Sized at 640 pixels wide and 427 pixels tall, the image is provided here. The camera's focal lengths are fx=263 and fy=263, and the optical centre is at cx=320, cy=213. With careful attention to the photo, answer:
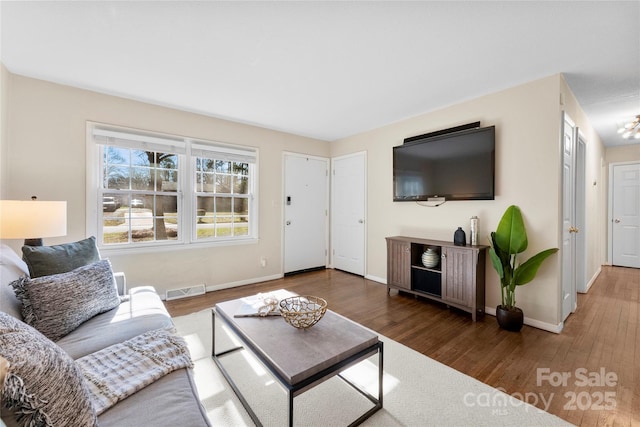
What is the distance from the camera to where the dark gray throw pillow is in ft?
5.54

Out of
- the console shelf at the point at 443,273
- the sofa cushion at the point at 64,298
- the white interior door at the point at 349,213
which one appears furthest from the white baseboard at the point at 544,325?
the sofa cushion at the point at 64,298

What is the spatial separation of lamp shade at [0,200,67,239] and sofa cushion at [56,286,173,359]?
794 mm

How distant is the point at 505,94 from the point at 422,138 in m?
0.95

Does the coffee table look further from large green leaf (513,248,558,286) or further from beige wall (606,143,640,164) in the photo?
beige wall (606,143,640,164)

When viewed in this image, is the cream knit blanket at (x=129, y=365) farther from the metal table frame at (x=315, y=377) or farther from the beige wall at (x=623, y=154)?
the beige wall at (x=623, y=154)

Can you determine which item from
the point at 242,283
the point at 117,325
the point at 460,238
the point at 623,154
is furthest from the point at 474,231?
the point at 623,154

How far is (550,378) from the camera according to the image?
5.88ft

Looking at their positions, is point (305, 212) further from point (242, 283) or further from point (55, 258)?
point (55, 258)

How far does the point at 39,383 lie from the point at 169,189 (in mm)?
2961

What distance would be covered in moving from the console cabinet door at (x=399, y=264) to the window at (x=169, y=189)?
2.05 m

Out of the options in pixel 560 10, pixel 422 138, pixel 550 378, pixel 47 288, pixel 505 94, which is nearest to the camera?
pixel 47 288

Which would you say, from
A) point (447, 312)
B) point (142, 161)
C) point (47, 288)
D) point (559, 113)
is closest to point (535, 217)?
point (559, 113)

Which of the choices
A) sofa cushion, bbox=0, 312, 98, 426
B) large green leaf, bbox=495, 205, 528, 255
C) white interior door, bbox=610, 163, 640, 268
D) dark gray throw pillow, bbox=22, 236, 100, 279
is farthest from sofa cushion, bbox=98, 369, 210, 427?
white interior door, bbox=610, 163, 640, 268

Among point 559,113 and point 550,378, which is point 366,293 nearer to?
point 550,378
